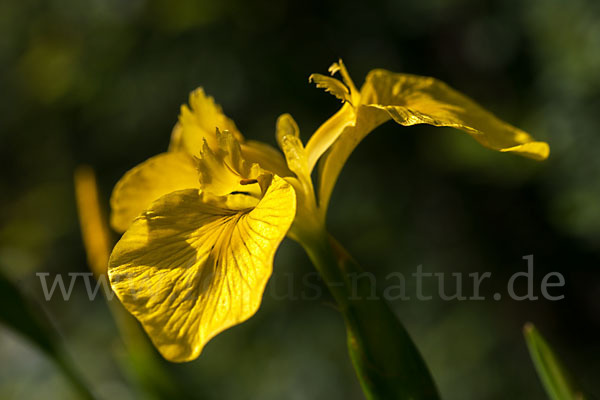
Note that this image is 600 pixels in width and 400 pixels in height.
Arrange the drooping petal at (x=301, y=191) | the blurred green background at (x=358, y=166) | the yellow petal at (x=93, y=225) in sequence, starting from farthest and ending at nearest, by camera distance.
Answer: the blurred green background at (x=358, y=166), the yellow petal at (x=93, y=225), the drooping petal at (x=301, y=191)

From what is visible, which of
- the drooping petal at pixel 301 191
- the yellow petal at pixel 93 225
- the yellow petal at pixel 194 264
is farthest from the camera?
the yellow petal at pixel 93 225

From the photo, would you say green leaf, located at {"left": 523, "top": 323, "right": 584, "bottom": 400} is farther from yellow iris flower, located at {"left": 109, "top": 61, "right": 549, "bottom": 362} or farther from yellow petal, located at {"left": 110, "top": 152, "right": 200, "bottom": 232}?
yellow petal, located at {"left": 110, "top": 152, "right": 200, "bottom": 232}

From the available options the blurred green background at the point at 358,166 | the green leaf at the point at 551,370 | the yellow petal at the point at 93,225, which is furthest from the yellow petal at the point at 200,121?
the blurred green background at the point at 358,166

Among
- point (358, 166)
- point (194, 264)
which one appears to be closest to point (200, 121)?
point (194, 264)

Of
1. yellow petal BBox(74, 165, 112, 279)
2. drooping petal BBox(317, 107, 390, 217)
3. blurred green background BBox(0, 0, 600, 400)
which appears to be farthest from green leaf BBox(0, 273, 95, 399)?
blurred green background BBox(0, 0, 600, 400)

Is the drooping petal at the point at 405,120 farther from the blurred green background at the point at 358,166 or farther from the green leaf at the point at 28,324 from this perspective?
the blurred green background at the point at 358,166

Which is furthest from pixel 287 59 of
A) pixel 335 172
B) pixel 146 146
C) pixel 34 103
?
pixel 335 172

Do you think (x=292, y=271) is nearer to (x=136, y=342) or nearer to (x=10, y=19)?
(x=136, y=342)

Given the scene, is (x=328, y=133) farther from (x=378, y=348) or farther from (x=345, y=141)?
(x=378, y=348)
